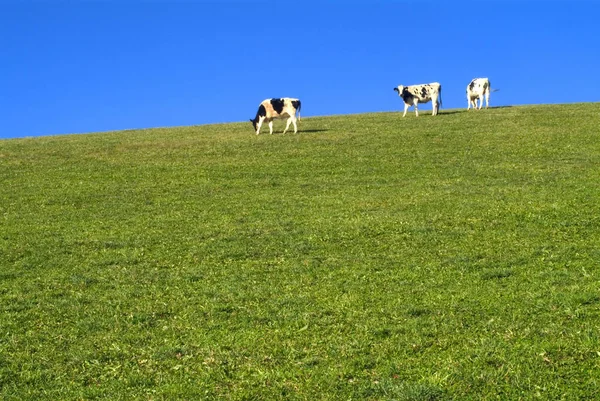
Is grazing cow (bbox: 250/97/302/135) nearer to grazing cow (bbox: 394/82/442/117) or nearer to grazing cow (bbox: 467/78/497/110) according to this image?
grazing cow (bbox: 394/82/442/117)

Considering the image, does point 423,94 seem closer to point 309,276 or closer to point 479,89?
point 479,89

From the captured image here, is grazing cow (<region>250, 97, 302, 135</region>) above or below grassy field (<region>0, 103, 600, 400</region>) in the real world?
above

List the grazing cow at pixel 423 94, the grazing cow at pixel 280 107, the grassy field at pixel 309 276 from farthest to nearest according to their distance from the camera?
the grazing cow at pixel 423 94, the grazing cow at pixel 280 107, the grassy field at pixel 309 276

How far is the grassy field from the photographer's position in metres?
10.7

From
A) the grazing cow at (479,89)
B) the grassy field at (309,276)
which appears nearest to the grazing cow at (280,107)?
the grassy field at (309,276)

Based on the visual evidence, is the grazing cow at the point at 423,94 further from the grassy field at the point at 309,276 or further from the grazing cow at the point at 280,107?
the grassy field at the point at 309,276

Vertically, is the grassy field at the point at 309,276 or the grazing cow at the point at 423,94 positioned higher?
the grazing cow at the point at 423,94

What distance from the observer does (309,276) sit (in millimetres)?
16016

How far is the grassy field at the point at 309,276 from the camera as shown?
1071 centimetres

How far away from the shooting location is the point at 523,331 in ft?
38.8

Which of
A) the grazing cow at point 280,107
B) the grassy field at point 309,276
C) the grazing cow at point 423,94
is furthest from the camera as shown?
the grazing cow at point 423,94

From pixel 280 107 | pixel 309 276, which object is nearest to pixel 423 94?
pixel 280 107

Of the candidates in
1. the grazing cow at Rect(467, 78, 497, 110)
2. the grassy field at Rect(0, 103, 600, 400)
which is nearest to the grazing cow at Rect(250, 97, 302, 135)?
the grassy field at Rect(0, 103, 600, 400)

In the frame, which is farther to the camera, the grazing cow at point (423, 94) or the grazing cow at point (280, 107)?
the grazing cow at point (423, 94)
